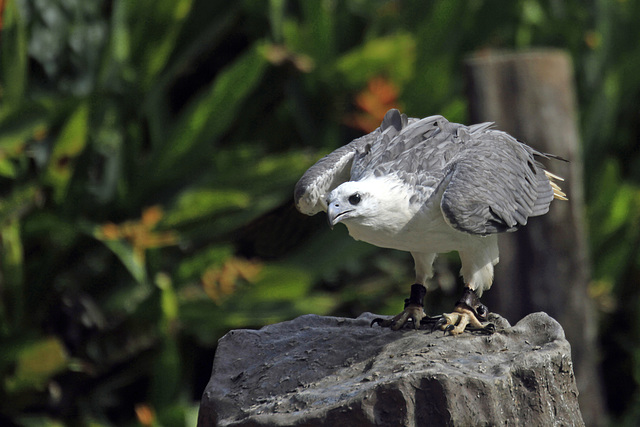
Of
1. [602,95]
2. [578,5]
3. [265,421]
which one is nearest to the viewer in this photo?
[265,421]

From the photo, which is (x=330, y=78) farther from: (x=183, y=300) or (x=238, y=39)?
(x=183, y=300)

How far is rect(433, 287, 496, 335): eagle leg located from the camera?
12.0 ft

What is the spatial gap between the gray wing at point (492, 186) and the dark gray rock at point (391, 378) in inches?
20.4

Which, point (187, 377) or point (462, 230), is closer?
point (462, 230)

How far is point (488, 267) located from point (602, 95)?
4050mm

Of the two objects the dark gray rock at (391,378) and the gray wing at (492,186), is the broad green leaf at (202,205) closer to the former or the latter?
the dark gray rock at (391,378)

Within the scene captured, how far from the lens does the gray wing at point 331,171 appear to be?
11.6ft

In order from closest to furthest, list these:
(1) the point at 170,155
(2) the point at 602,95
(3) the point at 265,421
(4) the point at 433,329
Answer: (3) the point at 265,421 < (4) the point at 433,329 < (1) the point at 170,155 < (2) the point at 602,95

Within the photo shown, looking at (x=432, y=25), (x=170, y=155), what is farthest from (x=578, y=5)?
(x=170, y=155)

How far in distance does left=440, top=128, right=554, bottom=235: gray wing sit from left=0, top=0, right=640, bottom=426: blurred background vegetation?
234 centimetres

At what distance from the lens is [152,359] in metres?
6.39

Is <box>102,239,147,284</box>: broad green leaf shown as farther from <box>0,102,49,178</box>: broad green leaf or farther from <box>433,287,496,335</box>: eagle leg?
<box>433,287,496,335</box>: eagle leg

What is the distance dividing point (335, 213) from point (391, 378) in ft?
2.11

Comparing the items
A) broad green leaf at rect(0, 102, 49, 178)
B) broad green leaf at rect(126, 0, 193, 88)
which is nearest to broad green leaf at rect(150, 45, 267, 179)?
broad green leaf at rect(126, 0, 193, 88)
